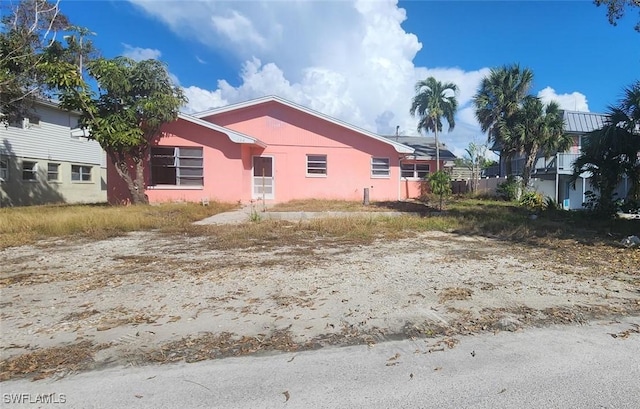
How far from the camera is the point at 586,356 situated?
3.27m

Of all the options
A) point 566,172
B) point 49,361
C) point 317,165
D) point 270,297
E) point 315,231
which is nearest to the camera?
point 49,361

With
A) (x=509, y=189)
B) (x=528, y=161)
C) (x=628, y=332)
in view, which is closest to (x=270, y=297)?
(x=628, y=332)

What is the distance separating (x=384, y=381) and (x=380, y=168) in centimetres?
1810

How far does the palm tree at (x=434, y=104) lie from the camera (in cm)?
2444

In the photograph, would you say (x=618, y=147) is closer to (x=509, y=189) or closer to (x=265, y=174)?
(x=509, y=189)

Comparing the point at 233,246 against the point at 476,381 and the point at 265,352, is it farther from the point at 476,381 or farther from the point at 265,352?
the point at 476,381

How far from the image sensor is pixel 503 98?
2128 cm

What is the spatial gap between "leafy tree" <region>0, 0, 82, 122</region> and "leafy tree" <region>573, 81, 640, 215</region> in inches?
679

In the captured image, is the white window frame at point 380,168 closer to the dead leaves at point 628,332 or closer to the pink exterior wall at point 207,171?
the pink exterior wall at point 207,171

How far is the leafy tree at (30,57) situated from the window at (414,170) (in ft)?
55.1

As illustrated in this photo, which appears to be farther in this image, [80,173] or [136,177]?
[80,173]

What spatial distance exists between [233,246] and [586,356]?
21.5ft

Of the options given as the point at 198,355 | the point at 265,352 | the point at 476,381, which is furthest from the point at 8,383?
the point at 476,381

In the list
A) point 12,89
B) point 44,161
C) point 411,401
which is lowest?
point 411,401
